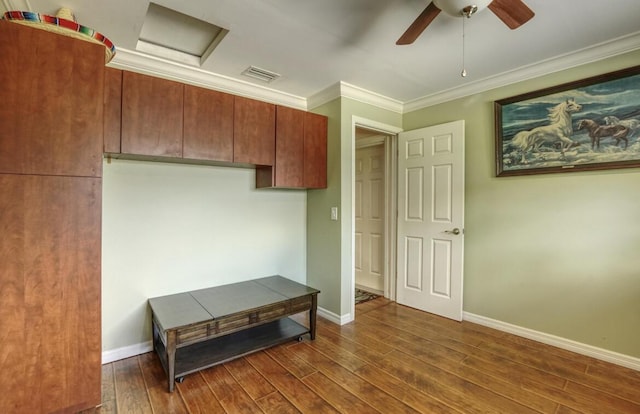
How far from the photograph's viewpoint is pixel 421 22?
1668mm

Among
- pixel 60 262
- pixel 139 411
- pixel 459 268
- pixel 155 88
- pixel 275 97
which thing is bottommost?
pixel 139 411

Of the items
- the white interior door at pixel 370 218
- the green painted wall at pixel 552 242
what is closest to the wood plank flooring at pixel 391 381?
the green painted wall at pixel 552 242

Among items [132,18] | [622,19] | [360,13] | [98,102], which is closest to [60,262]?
[98,102]

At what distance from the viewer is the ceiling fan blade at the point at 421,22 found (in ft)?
5.19

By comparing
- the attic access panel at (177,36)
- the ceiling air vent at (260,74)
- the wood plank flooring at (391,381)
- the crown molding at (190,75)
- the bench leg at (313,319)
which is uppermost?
the attic access panel at (177,36)

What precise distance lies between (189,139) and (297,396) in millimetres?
1976

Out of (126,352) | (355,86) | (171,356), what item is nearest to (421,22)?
(355,86)

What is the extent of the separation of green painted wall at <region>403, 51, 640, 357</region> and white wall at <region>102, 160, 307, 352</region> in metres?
2.02

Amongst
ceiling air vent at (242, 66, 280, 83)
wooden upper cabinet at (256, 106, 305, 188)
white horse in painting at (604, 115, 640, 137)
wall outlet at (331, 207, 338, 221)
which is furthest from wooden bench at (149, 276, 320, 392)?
white horse in painting at (604, 115, 640, 137)

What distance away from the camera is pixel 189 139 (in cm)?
231

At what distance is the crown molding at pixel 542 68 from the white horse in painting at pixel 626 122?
48 cm

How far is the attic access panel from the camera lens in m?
2.06

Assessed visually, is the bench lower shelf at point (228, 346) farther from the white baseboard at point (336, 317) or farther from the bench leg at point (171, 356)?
the white baseboard at point (336, 317)

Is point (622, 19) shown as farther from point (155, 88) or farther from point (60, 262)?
point (60, 262)
